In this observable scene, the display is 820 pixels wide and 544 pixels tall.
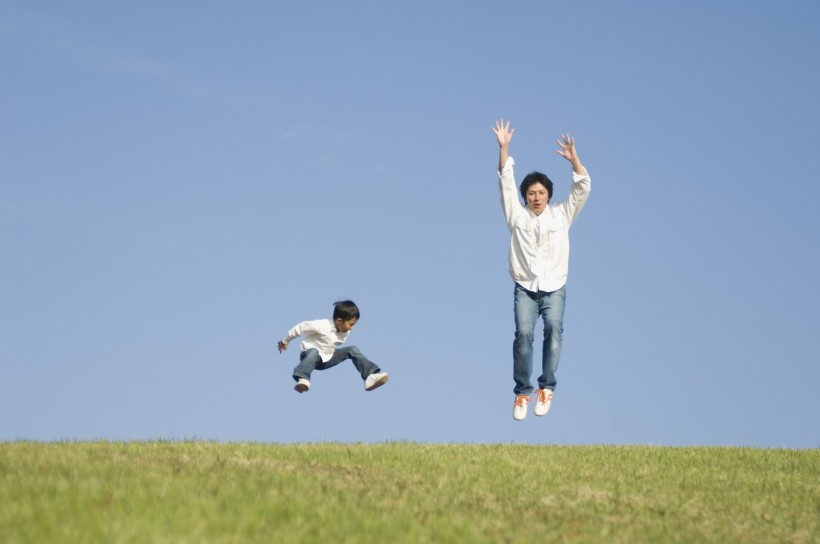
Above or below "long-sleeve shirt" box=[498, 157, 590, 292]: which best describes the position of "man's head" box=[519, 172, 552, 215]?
above

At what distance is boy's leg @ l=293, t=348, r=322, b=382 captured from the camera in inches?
686

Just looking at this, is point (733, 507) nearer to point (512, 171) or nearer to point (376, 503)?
point (376, 503)

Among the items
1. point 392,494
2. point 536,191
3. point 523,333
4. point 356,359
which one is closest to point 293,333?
point 356,359

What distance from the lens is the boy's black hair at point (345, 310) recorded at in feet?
57.0

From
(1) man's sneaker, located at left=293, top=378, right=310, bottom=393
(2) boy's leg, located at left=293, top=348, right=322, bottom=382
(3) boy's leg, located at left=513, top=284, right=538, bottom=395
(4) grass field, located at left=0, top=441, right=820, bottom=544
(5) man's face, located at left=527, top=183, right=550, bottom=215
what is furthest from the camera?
(2) boy's leg, located at left=293, top=348, right=322, bottom=382

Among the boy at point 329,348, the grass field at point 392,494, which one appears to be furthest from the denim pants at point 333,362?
the grass field at point 392,494

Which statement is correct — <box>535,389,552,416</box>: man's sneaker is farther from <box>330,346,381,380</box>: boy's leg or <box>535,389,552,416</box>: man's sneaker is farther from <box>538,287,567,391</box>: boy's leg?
<box>330,346,381,380</box>: boy's leg

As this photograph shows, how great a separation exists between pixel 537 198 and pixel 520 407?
3.35 m

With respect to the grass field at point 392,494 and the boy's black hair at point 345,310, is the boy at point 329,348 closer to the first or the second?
the boy's black hair at point 345,310

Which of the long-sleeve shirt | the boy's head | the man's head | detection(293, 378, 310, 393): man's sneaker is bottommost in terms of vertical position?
detection(293, 378, 310, 393): man's sneaker

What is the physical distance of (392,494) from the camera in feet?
37.4

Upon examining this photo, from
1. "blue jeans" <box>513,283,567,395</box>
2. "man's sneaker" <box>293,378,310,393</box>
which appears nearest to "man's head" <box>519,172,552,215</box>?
"blue jeans" <box>513,283,567,395</box>

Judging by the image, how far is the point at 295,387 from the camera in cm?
1734

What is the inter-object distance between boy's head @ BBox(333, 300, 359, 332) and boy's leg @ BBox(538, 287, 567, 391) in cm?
331
